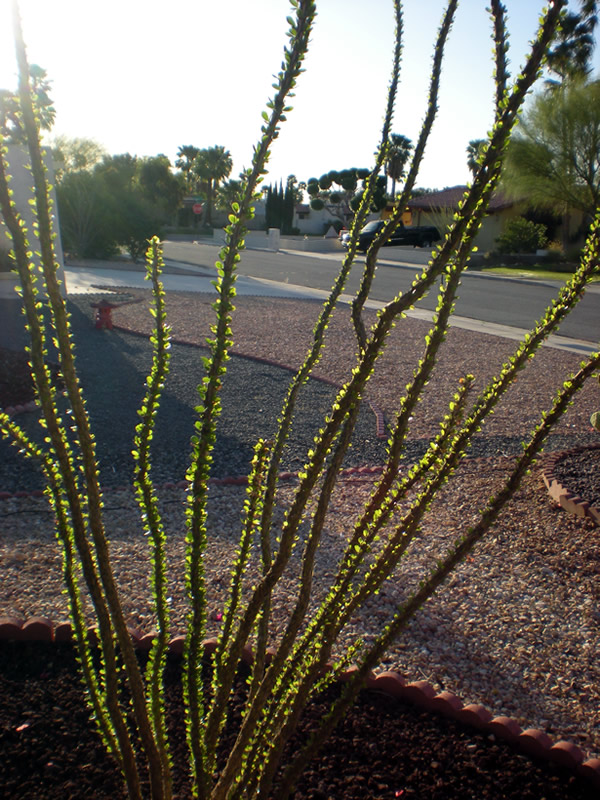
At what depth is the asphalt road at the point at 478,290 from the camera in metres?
15.0

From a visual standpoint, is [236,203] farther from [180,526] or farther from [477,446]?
[477,446]

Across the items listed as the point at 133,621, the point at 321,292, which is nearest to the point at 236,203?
the point at 133,621

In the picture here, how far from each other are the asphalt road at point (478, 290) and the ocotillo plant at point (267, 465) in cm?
944

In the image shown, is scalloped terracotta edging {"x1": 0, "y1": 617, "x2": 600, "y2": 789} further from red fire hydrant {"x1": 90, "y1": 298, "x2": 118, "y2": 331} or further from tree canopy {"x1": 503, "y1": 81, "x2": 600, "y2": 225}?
tree canopy {"x1": 503, "y1": 81, "x2": 600, "y2": 225}

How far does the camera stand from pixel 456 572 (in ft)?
12.8

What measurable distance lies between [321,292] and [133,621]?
52.4 ft

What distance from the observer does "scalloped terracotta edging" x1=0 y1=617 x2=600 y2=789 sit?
7.53ft

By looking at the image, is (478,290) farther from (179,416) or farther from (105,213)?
(179,416)

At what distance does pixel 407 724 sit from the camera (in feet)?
7.94

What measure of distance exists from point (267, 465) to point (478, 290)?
67.6 ft

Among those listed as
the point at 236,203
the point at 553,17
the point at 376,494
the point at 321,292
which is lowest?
the point at 321,292

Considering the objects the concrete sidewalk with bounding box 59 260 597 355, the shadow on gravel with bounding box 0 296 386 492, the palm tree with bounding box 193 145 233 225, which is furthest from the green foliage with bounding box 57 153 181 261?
the palm tree with bounding box 193 145 233 225

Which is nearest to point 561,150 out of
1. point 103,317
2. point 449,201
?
point 449,201

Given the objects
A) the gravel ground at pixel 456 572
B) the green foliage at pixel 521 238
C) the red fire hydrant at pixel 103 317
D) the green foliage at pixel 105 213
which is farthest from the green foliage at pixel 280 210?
the gravel ground at pixel 456 572
